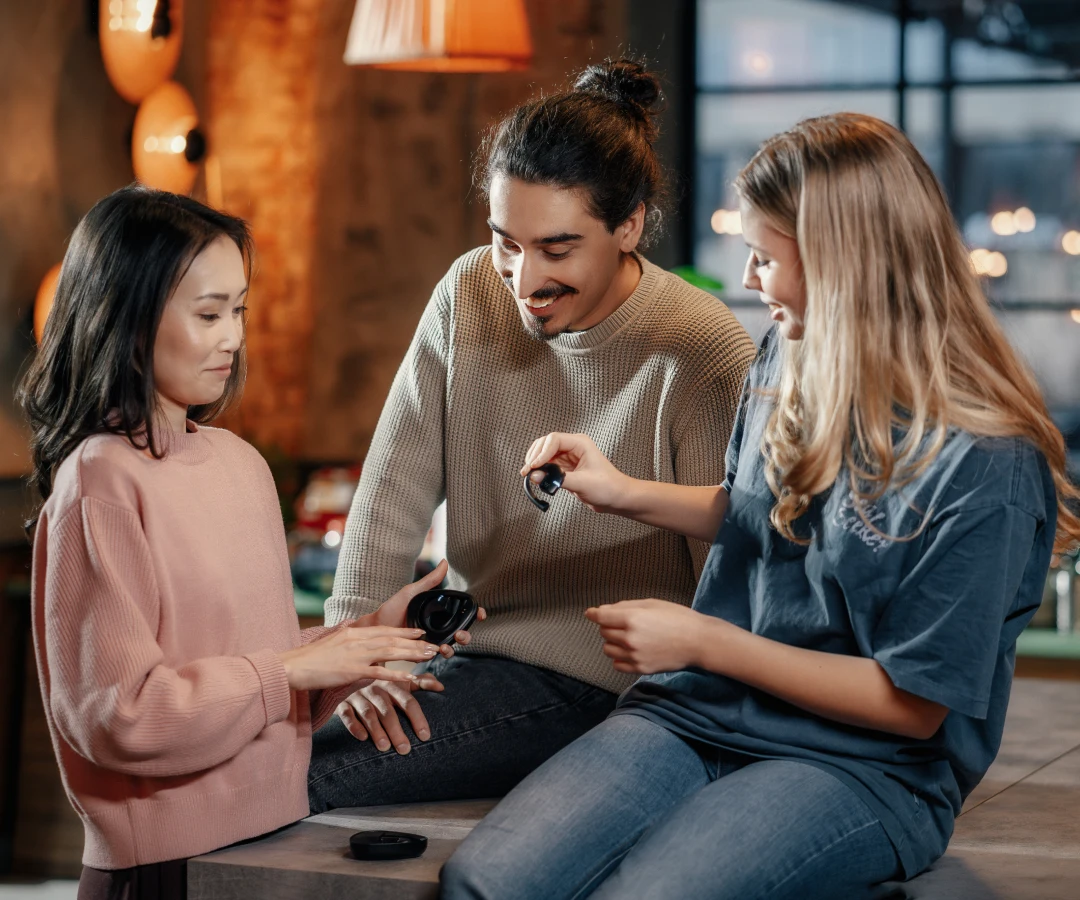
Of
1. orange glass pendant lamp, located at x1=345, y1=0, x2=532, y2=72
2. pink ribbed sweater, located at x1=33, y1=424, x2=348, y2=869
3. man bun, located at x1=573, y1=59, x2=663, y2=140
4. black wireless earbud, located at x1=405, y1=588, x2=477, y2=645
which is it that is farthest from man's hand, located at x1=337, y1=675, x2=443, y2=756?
orange glass pendant lamp, located at x1=345, y1=0, x2=532, y2=72

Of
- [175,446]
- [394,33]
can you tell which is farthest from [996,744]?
[394,33]

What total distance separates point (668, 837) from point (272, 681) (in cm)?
42

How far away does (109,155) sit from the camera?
12.1ft

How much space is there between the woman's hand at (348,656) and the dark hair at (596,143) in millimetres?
646

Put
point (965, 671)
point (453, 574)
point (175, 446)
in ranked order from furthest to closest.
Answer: point (453, 574), point (175, 446), point (965, 671)

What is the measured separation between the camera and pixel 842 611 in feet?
4.67

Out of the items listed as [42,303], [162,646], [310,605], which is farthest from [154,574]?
[42,303]

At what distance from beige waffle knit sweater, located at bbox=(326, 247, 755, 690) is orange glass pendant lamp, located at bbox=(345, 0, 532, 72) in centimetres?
95

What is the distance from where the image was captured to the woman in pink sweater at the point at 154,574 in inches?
51.6

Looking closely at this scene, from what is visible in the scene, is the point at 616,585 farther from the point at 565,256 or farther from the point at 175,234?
the point at 175,234

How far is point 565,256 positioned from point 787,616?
595mm

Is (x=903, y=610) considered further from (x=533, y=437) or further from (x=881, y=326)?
(x=533, y=437)

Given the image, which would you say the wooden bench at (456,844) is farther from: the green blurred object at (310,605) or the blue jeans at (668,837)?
the green blurred object at (310,605)

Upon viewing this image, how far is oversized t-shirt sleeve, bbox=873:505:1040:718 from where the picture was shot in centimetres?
133
